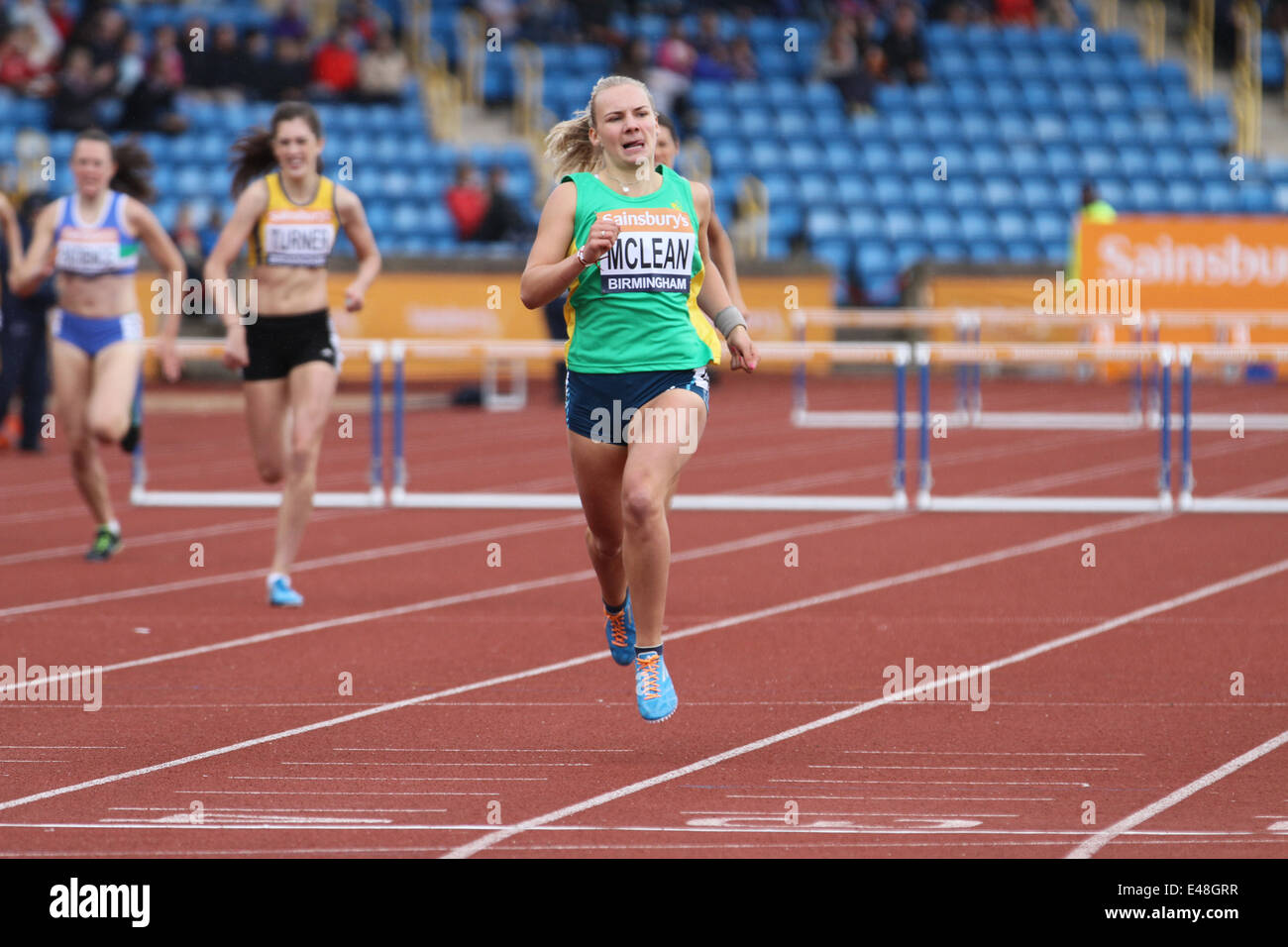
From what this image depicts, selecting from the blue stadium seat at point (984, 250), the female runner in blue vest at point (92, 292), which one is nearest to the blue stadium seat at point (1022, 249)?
the blue stadium seat at point (984, 250)

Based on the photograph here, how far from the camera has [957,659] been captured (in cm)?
763

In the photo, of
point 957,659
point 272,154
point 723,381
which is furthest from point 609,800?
point 723,381

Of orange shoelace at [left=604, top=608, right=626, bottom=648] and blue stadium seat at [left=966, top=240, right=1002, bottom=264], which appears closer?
orange shoelace at [left=604, top=608, right=626, bottom=648]

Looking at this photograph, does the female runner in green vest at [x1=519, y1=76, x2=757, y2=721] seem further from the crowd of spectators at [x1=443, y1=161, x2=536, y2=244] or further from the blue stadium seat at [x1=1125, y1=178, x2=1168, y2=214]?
the blue stadium seat at [x1=1125, y1=178, x2=1168, y2=214]

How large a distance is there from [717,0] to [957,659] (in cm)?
2294

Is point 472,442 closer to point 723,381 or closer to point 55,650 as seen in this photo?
point 723,381

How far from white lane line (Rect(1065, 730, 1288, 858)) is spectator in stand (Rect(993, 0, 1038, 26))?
24990 mm

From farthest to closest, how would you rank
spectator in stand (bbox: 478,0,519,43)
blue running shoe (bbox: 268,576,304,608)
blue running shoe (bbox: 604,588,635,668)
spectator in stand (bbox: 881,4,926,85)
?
spectator in stand (bbox: 881,4,926,85), spectator in stand (bbox: 478,0,519,43), blue running shoe (bbox: 268,576,304,608), blue running shoe (bbox: 604,588,635,668)

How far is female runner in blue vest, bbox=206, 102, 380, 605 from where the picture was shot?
8.91 meters

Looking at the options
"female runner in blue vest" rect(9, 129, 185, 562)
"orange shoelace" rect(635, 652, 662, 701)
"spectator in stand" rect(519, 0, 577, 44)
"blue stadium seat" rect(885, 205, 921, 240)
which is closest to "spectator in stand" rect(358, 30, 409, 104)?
"spectator in stand" rect(519, 0, 577, 44)

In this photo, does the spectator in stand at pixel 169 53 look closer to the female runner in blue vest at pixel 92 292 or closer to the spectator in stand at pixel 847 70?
the spectator in stand at pixel 847 70

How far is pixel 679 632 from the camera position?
8.30 metres

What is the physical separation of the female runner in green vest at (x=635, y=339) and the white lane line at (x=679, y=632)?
0.94 m

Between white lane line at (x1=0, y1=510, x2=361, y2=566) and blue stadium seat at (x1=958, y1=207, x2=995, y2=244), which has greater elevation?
blue stadium seat at (x1=958, y1=207, x2=995, y2=244)
